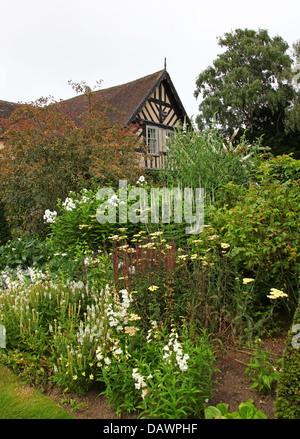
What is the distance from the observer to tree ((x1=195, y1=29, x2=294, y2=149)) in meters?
24.2

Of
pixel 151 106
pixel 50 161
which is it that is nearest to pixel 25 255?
pixel 50 161

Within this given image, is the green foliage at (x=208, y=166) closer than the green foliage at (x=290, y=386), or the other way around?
the green foliage at (x=290, y=386)

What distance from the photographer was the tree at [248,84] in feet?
79.5

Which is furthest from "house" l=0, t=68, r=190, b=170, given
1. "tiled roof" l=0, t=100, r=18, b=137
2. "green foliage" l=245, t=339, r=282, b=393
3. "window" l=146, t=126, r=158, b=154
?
"green foliage" l=245, t=339, r=282, b=393

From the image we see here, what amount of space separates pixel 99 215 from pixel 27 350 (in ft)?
8.47

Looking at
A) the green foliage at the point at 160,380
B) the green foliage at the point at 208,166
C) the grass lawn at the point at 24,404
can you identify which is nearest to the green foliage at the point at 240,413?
the green foliage at the point at 160,380

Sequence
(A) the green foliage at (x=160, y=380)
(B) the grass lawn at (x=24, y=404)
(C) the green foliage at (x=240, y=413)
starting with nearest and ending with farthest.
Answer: (C) the green foliage at (x=240, y=413) → (A) the green foliage at (x=160, y=380) → (B) the grass lawn at (x=24, y=404)

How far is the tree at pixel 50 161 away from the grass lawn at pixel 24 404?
469cm

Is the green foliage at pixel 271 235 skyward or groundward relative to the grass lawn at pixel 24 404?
skyward

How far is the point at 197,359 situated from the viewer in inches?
90.3

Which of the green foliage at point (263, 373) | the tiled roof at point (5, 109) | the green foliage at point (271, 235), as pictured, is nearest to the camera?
the green foliage at point (263, 373)

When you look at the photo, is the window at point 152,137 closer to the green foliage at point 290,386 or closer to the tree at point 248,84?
the tree at point 248,84

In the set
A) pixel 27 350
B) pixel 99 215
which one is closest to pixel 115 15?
pixel 99 215

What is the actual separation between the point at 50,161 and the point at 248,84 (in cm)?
2122
